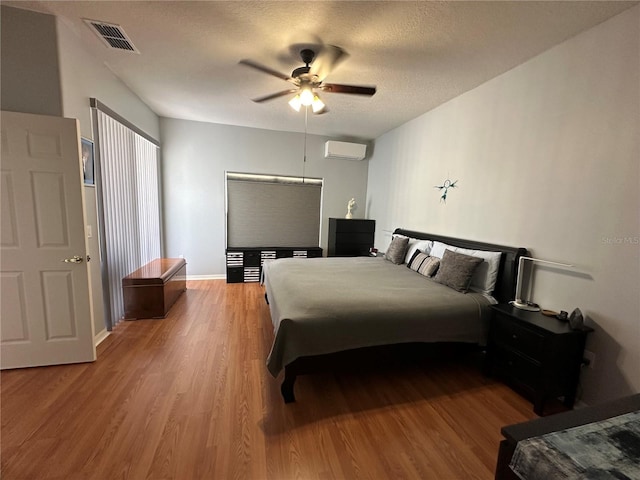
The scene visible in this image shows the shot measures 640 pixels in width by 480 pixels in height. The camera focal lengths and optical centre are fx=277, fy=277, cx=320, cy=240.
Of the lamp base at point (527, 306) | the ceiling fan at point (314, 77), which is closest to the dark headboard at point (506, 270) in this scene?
the lamp base at point (527, 306)

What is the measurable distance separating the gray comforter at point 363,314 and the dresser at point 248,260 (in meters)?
2.17

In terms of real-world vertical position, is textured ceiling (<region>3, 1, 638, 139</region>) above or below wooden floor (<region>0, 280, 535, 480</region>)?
above

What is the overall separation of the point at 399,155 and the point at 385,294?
2.87 metres

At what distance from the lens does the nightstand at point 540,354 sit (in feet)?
6.30

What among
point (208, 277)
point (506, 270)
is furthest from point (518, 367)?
point (208, 277)

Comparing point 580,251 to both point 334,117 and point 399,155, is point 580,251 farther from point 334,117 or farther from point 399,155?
point 334,117

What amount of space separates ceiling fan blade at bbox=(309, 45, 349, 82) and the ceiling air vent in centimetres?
159

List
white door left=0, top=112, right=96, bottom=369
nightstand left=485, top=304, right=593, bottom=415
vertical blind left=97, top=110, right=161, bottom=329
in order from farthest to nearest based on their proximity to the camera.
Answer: vertical blind left=97, top=110, right=161, bottom=329
white door left=0, top=112, right=96, bottom=369
nightstand left=485, top=304, right=593, bottom=415

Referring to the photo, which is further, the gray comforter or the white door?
the white door

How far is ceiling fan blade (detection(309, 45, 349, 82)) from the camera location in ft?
7.83

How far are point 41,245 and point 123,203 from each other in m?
1.22

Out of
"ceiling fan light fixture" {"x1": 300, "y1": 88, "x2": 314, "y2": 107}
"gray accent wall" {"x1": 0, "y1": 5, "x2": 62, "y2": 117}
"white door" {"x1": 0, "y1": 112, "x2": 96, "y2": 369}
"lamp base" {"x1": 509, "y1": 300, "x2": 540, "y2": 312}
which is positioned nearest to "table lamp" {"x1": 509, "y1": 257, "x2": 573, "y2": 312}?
"lamp base" {"x1": 509, "y1": 300, "x2": 540, "y2": 312}

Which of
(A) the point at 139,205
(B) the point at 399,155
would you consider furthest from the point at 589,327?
(A) the point at 139,205

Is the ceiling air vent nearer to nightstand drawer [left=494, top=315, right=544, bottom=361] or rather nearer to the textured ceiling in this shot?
the textured ceiling
